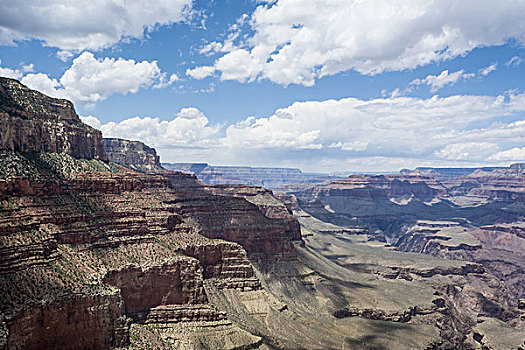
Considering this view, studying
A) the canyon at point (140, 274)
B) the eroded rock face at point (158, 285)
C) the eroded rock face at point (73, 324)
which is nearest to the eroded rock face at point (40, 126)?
the canyon at point (140, 274)

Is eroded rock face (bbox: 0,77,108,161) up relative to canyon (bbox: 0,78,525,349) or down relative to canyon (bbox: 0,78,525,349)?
up

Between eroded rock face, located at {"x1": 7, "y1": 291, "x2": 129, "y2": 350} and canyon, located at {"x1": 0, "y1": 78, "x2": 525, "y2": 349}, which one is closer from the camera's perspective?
eroded rock face, located at {"x1": 7, "y1": 291, "x2": 129, "y2": 350}

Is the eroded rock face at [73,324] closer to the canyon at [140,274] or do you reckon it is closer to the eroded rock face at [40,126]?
the canyon at [140,274]

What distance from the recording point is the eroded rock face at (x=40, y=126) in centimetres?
8325

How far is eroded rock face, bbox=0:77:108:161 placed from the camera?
8325 centimetres

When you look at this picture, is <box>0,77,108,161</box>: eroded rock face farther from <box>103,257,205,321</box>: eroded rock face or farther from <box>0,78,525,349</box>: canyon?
<box>103,257,205,321</box>: eroded rock face

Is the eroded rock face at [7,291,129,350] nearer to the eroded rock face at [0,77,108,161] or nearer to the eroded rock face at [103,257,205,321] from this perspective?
the eroded rock face at [103,257,205,321]

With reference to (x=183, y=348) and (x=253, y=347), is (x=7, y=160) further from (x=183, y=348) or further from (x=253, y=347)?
(x=253, y=347)

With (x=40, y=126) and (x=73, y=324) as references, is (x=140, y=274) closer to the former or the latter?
(x=73, y=324)

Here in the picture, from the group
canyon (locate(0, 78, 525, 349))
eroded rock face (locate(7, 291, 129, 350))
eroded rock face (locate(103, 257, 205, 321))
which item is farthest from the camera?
eroded rock face (locate(103, 257, 205, 321))

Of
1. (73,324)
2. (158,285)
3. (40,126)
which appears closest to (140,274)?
(158,285)

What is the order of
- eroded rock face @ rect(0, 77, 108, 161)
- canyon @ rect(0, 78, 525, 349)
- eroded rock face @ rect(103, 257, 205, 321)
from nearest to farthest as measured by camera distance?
canyon @ rect(0, 78, 525, 349) < eroded rock face @ rect(103, 257, 205, 321) < eroded rock face @ rect(0, 77, 108, 161)

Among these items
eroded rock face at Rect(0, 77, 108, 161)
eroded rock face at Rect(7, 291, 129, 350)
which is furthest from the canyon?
eroded rock face at Rect(0, 77, 108, 161)

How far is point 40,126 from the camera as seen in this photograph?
91.1 meters
